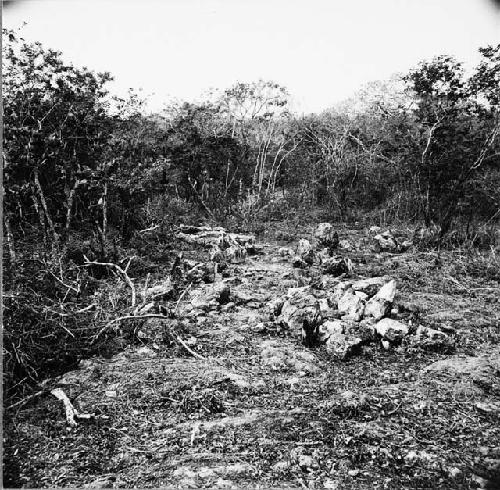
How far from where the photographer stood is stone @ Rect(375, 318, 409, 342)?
3.91 metres

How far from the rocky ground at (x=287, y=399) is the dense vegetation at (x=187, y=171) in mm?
646

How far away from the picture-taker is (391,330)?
3971 mm

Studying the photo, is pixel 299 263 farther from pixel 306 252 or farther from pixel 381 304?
pixel 381 304

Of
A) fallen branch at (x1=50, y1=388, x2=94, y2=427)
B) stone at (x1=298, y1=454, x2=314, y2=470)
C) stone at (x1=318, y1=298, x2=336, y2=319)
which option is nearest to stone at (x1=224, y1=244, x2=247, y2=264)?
stone at (x1=318, y1=298, x2=336, y2=319)

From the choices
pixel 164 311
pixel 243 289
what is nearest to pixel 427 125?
pixel 243 289

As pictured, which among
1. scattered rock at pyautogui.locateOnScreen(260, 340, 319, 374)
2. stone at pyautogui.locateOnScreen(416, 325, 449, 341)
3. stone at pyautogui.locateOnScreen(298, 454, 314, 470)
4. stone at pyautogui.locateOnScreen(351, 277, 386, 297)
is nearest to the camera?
stone at pyautogui.locateOnScreen(298, 454, 314, 470)

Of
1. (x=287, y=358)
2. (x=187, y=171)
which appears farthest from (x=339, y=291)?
(x=187, y=171)

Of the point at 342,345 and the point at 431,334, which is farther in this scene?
the point at 431,334

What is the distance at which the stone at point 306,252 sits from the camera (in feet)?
23.7

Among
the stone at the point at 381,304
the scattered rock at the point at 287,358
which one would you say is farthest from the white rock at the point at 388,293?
the scattered rock at the point at 287,358

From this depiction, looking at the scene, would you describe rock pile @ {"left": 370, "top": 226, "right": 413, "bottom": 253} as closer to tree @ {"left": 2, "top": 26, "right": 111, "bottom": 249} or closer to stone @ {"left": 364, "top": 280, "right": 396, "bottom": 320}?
stone @ {"left": 364, "top": 280, "right": 396, "bottom": 320}

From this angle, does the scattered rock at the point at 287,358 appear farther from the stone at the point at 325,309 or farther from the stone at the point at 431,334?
the stone at the point at 431,334

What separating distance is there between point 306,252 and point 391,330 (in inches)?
140

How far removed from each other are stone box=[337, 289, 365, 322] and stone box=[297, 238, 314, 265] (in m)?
2.60
